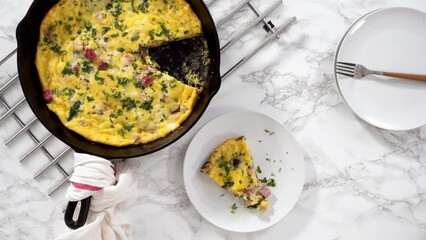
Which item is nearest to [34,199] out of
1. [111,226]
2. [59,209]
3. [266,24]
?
[59,209]

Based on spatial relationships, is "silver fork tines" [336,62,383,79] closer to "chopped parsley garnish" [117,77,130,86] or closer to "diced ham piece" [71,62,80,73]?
"chopped parsley garnish" [117,77,130,86]

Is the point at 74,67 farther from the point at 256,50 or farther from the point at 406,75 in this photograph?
the point at 406,75

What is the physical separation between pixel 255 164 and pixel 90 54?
3.55 ft

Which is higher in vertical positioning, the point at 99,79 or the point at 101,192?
the point at 99,79

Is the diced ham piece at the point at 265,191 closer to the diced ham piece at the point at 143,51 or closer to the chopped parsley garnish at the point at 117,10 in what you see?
the diced ham piece at the point at 143,51

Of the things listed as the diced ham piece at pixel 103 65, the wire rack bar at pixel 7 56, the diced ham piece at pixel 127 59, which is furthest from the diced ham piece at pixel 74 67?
the wire rack bar at pixel 7 56

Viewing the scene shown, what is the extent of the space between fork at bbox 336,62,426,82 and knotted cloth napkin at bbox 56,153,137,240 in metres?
1.26

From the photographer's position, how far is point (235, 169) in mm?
2992

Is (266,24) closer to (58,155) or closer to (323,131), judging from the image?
(323,131)

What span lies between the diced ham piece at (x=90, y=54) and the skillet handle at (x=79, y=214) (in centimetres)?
71

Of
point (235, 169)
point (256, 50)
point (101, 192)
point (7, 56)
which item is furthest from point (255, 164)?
point (7, 56)

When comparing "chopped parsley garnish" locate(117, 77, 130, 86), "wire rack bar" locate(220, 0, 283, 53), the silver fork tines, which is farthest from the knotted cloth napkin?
the silver fork tines

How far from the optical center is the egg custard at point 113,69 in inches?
107

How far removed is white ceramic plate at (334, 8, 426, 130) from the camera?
9.88ft
